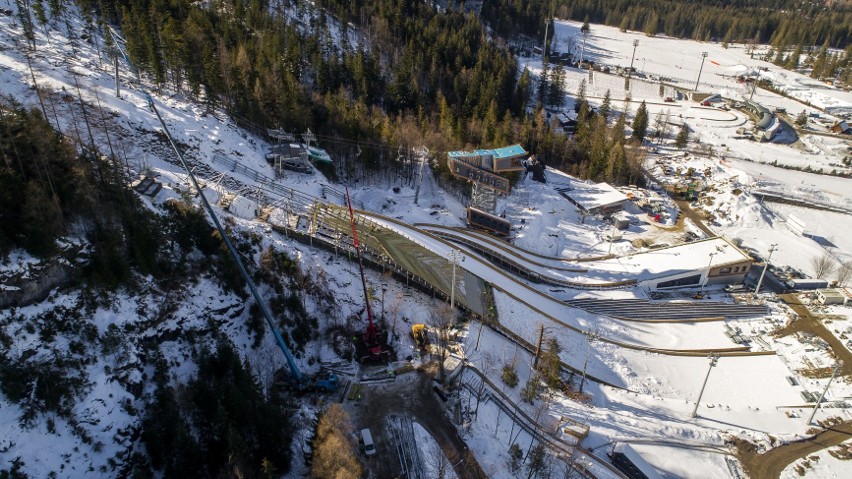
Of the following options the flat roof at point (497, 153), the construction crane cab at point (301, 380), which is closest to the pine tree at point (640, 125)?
the flat roof at point (497, 153)

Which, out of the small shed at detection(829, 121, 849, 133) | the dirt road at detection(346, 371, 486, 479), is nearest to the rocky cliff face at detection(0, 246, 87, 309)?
the dirt road at detection(346, 371, 486, 479)

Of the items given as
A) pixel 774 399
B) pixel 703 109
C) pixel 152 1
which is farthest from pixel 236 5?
pixel 703 109

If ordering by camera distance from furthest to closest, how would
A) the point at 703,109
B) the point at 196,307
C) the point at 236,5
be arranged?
the point at 703,109, the point at 236,5, the point at 196,307

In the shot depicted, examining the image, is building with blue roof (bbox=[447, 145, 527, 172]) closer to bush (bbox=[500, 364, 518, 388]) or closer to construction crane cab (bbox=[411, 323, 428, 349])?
construction crane cab (bbox=[411, 323, 428, 349])

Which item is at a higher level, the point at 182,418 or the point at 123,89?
the point at 123,89

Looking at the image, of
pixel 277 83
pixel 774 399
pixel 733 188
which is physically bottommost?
pixel 774 399

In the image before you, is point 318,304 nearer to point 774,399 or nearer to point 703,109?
point 774,399

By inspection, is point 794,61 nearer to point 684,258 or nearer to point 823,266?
point 823,266
